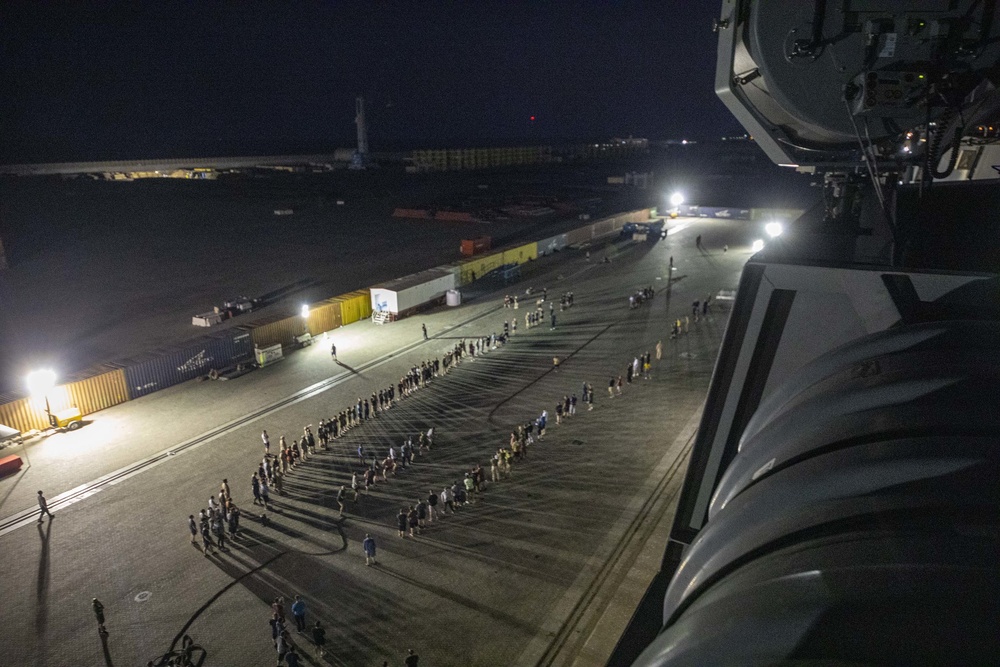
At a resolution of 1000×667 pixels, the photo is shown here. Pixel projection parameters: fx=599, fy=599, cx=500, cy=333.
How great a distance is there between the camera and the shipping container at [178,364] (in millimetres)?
30453

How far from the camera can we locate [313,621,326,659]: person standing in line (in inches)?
552

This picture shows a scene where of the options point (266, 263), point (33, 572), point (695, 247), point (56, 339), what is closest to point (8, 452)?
point (33, 572)

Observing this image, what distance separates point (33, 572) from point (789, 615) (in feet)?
73.3

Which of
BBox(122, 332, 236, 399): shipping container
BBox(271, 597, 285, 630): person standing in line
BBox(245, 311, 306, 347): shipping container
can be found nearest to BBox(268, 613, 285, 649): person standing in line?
BBox(271, 597, 285, 630): person standing in line

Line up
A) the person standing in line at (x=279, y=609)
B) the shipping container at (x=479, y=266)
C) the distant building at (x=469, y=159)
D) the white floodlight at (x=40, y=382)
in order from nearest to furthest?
1. the person standing in line at (x=279, y=609)
2. the white floodlight at (x=40, y=382)
3. the shipping container at (x=479, y=266)
4. the distant building at (x=469, y=159)

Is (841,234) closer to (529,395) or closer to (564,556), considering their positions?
(564,556)

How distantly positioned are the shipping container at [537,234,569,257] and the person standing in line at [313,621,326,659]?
51.2 m

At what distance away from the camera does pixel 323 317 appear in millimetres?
39656

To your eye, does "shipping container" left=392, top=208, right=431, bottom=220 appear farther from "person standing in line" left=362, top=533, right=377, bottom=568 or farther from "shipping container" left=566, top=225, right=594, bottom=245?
"person standing in line" left=362, top=533, right=377, bottom=568

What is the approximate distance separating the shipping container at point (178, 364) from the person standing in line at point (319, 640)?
21705 mm

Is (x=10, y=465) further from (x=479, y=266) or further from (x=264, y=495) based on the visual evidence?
(x=479, y=266)

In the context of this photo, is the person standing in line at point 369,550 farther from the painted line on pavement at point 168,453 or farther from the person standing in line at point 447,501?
the painted line on pavement at point 168,453

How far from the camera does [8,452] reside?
24.9 metres

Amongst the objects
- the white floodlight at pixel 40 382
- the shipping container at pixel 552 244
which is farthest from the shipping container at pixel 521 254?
the white floodlight at pixel 40 382
